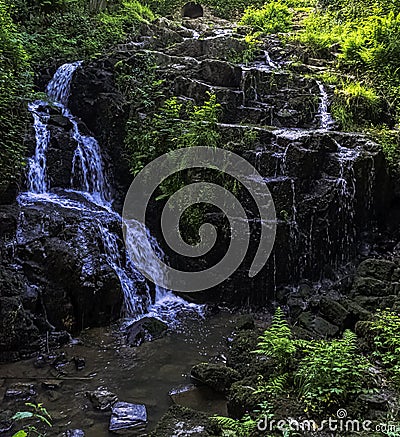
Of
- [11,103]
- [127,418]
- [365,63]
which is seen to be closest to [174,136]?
[11,103]

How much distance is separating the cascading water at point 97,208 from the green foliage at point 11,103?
0.50 metres

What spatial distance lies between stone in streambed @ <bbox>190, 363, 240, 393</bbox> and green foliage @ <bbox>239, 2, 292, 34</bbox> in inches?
571

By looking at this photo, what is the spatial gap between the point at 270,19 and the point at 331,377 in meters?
16.5

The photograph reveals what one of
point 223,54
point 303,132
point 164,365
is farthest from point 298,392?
point 223,54

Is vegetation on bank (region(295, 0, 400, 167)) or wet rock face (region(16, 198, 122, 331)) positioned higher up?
vegetation on bank (region(295, 0, 400, 167))

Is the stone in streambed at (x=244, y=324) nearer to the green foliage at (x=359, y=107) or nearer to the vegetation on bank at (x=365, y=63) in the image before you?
the vegetation on bank at (x=365, y=63)

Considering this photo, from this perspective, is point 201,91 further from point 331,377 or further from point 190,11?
point 190,11

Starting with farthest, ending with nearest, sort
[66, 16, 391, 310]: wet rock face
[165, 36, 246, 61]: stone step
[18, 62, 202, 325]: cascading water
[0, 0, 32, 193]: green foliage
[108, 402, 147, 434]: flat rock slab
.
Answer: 1. [165, 36, 246, 61]: stone step
2. [66, 16, 391, 310]: wet rock face
3. [0, 0, 32, 193]: green foliage
4. [18, 62, 202, 325]: cascading water
5. [108, 402, 147, 434]: flat rock slab

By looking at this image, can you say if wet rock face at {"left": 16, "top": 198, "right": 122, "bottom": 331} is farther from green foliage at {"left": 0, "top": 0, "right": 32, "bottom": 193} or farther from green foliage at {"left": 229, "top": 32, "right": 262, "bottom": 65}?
green foliage at {"left": 229, "top": 32, "right": 262, "bottom": 65}

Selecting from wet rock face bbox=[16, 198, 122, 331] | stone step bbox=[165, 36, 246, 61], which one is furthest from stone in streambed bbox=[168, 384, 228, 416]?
stone step bbox=[165, 36, 246, 61]

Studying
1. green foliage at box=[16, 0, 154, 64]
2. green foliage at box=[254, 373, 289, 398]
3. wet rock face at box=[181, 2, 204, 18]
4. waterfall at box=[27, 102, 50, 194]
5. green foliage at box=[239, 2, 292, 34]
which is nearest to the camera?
green foliage at box=[254, 373, 289, 398]

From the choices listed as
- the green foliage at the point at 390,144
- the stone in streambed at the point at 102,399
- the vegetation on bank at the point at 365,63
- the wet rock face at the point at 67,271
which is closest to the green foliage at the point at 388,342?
the stone in streambed at the point at 102,399

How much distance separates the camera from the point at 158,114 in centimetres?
1055

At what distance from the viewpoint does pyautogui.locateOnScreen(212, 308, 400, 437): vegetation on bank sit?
354 centimetres
